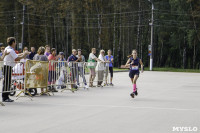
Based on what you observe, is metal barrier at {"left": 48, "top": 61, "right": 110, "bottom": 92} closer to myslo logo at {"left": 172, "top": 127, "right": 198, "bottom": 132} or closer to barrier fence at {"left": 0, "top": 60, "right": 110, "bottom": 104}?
barrier fence at {"left": 0, "top": 60, "right": 110, "bottom": 104}

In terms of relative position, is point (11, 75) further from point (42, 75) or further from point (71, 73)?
point (71, 73)

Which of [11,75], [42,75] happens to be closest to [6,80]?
[11,75]

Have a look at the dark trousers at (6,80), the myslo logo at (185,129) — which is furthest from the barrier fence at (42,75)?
the myslo logo at (185,129)

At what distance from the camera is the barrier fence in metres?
13.1

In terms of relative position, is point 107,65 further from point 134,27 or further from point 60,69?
point 134,27

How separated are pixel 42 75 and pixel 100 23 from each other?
46573mm

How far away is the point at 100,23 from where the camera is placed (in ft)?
200

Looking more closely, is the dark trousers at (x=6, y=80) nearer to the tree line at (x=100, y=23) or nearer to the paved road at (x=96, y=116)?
the paved road at (x=96, y=116)

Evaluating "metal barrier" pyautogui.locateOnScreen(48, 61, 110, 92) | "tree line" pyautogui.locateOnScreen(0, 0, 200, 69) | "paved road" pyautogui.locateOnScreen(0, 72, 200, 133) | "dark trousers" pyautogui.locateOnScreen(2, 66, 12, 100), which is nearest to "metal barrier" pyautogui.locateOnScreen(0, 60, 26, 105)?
"dark trousers" pyautogui.locateOnScreen(2, 66, 12, 100)

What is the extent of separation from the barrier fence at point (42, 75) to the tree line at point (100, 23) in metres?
37.2

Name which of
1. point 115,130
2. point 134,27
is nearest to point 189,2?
point 134,27

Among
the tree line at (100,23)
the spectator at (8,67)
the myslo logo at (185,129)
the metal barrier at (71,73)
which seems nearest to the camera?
the myslo logo at (185,129)

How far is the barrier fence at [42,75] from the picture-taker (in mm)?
13117

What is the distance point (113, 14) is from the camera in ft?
207
